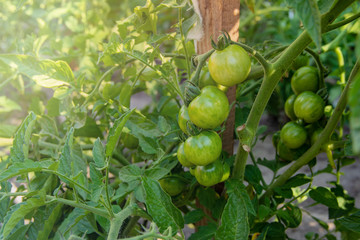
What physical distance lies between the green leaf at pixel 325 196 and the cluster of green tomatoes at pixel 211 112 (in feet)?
0.97

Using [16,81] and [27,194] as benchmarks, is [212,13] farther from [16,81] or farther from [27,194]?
[16,81]

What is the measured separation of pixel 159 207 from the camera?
1.69 ft

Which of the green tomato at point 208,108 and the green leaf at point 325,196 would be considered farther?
the green leaf at point 325,196

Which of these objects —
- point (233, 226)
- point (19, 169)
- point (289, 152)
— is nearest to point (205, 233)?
point (233, 226)

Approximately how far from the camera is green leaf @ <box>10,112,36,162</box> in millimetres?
528

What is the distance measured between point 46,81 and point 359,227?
0.68 meters

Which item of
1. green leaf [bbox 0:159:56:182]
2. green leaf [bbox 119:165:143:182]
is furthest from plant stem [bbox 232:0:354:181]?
green leaf [bbox 0:159:56:182]

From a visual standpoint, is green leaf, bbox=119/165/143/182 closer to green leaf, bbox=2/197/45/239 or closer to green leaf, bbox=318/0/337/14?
green leaf, bbox=2/197/45/239

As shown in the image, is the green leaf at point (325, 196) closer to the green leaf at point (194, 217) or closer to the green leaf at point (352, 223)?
the green leaf at point (352, 223)

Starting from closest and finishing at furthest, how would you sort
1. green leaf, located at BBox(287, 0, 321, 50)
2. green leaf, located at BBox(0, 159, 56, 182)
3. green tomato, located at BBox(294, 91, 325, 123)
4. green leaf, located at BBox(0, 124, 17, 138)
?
green leaf, located at BBox(287, 0, 321, 50)
green leaf, located at BBox(0, 159, 56, 182)
green tomato, located at BBox(294, 91, 325, 123)
green leaf, located at BBox(0, 124, 17, 138)

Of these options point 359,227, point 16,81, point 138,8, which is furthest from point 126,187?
point 16,81

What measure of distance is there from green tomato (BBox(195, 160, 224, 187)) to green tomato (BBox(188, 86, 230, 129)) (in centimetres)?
9

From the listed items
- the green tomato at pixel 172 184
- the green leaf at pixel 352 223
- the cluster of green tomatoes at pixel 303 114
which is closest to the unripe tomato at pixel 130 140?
the green tomato at pixel 172 184

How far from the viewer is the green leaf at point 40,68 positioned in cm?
60
